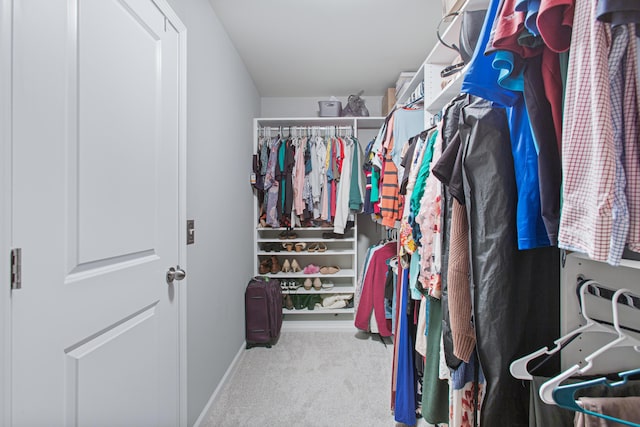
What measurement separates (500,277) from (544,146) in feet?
1.04

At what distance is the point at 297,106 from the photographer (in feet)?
11.1

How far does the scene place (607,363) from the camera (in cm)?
75

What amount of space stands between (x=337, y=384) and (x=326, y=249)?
1436mm

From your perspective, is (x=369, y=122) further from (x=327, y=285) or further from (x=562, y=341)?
(x=562, y=341)

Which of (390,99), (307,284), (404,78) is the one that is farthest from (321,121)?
(307,284)

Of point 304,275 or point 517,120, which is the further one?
point 304,275

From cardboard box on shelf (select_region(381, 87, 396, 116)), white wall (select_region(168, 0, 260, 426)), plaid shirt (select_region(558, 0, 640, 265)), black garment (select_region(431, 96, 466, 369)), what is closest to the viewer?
plaid shirt (select_region(558, 0, 640, 265))

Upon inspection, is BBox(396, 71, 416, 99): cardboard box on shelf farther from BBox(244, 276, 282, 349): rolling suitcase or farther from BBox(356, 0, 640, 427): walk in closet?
A: BBox(244, 276, 282, 349): rolling suitcase

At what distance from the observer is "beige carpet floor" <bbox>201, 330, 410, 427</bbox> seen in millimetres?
1686

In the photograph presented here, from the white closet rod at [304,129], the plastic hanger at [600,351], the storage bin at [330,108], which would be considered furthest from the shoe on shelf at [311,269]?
the plastic hanger at [600,351]

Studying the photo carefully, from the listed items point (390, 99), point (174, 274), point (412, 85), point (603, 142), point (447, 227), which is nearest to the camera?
point (603, 142)

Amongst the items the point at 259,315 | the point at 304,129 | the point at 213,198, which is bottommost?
the point at 259,315

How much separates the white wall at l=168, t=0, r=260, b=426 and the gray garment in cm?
141

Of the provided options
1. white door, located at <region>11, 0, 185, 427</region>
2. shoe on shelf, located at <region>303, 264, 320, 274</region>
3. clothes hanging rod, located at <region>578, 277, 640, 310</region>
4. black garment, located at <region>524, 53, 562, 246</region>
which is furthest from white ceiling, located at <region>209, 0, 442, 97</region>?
shoe on shelf, located at <region>303, 264, 320, 274</region>
